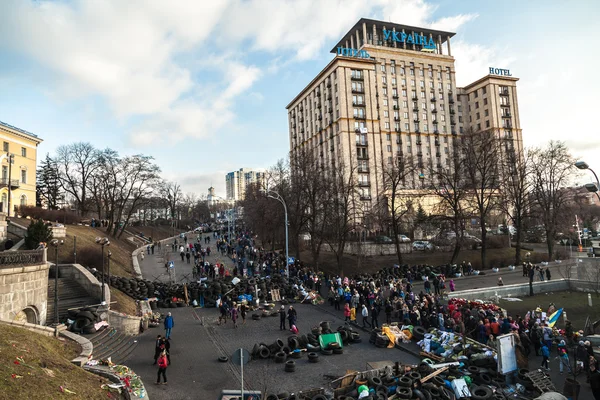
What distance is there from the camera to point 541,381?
39.0 feet

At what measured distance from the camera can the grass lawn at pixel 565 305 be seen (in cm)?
2058

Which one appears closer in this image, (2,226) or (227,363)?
(227,363)

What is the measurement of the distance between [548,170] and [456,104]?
Result: 43.2 meters

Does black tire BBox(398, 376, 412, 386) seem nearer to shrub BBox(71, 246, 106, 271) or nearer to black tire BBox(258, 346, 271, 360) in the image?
black tire BBox(258, 346, 271, 360)

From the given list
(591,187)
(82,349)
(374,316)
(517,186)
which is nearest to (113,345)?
(82,349)

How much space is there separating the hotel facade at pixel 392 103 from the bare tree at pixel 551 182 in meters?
23.7

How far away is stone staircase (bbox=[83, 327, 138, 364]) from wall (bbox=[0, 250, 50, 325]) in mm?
2895

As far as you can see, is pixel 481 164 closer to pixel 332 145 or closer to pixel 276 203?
pixel 276 203

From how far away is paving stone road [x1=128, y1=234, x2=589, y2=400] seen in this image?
12617 millimetres

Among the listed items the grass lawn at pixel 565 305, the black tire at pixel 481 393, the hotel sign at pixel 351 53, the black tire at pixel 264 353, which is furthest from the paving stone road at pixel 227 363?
the hotel sign at pixel 351 53

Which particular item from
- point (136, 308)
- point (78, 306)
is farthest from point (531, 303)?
point (78, 306)

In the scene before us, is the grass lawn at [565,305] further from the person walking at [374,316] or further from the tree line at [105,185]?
the tree line at [105,185]

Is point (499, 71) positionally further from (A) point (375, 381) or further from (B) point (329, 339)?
(A) point (375, 381)

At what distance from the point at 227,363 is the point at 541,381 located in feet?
36.2
